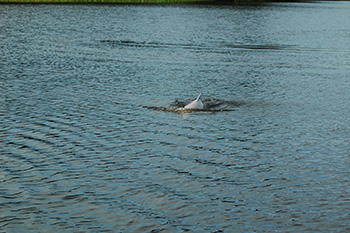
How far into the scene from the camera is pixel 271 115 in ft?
79.8

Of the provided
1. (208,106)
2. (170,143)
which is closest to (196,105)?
(208,106)

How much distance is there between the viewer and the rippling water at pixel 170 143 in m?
13.1

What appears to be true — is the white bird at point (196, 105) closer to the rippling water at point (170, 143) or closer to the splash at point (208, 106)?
the splash at point (208, 106)

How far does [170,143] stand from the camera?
63.2 ft

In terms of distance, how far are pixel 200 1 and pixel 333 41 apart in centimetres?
7518

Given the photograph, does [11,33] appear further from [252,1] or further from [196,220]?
[252,1]

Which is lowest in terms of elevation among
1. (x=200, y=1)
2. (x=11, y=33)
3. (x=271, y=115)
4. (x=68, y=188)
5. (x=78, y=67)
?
(x=68, y=188)

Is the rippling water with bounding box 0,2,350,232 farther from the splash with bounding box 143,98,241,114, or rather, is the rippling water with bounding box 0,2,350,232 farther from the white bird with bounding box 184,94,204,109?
the white bird with bounding box 184,94,204,109

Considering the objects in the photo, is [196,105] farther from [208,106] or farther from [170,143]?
[170,143]

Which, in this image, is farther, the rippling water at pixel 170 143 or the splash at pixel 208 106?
the splash at pixel 208 106

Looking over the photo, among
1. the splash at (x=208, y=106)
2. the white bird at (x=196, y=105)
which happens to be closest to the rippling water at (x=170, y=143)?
the splash at (x=208, y=106)

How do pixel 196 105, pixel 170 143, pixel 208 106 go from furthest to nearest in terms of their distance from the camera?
pixel 208 106
pixel 196 105
pixel 170 143

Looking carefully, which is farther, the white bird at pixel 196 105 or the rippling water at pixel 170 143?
the white bird at pixel 196 105

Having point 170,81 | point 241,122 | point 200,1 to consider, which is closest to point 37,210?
point 241,122
